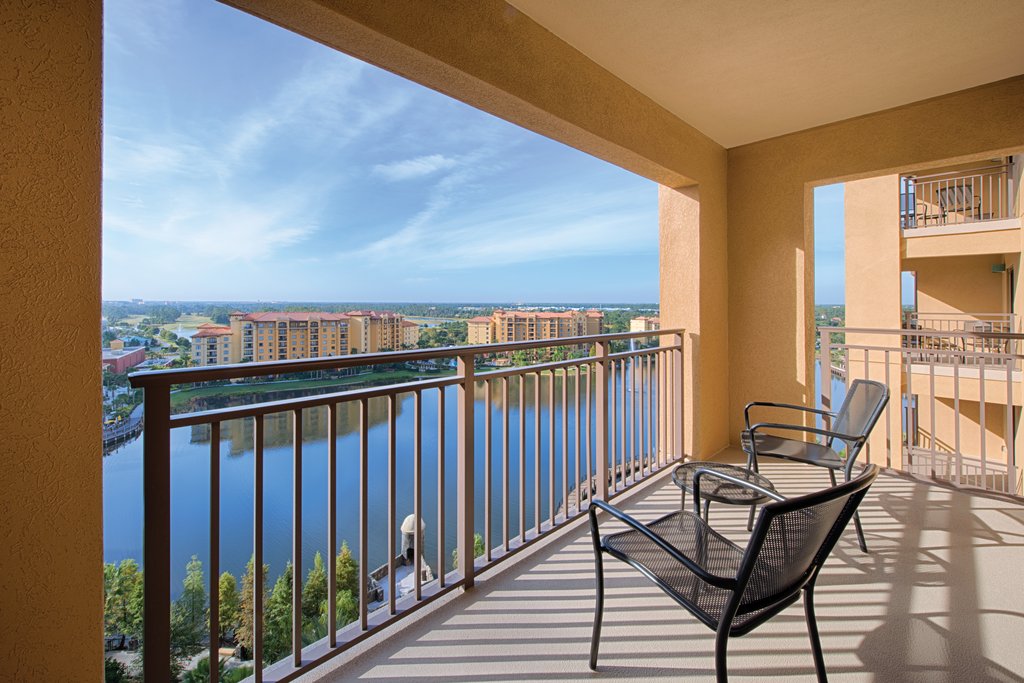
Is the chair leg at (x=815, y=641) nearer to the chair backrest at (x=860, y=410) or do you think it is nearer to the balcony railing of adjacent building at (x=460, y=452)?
the chair backrest at (x=860, y=410)

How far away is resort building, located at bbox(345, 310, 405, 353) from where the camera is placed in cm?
215

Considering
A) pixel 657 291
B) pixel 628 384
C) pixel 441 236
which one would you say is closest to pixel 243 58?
pixel 441 236

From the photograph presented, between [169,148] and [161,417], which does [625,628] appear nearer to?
[161,417]

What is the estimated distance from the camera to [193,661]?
1966 mm

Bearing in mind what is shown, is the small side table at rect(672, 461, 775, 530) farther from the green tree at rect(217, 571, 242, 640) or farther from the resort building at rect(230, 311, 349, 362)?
the green tree at rect(217, 571, 242, 640)

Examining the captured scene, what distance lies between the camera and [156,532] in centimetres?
125

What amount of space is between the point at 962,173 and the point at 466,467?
12.0 metres

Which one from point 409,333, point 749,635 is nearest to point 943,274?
point 749,635

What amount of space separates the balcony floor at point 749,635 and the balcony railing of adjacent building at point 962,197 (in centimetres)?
908

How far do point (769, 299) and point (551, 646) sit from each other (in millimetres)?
3432

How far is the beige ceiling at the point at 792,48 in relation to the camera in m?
2.34

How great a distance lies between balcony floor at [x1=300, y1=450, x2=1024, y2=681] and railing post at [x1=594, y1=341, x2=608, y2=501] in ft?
1.63

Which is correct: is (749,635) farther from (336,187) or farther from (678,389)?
(336,187)

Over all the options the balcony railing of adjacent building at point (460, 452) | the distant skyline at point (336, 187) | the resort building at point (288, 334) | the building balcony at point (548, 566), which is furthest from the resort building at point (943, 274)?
the resort building at point (288, 334)
